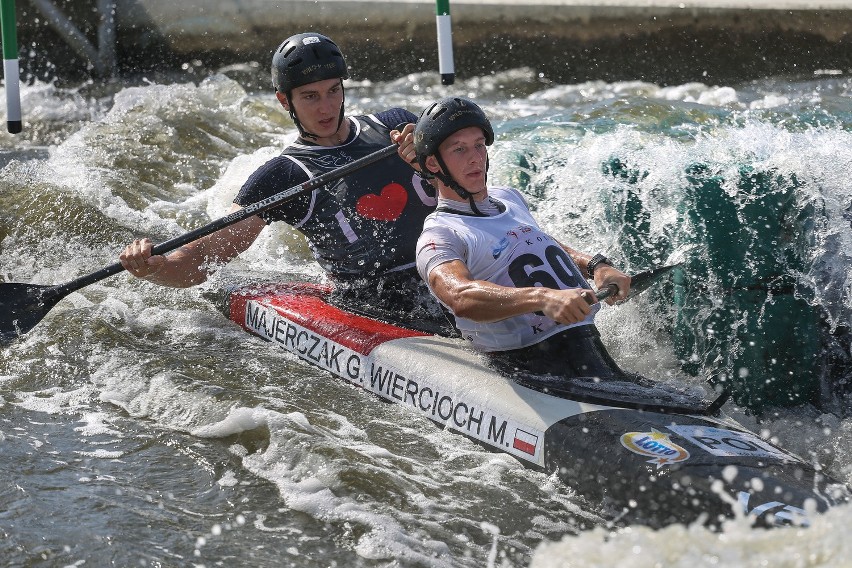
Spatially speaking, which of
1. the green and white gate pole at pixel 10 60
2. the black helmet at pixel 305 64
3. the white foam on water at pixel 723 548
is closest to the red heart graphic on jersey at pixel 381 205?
the black helmet at pixel 305 64

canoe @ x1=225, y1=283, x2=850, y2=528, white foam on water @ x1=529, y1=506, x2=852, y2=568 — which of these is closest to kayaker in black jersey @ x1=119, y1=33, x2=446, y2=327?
A: canoe @ x1=225, y1=283, x2=850, y2=528

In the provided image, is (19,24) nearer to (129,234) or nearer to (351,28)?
(351,28)

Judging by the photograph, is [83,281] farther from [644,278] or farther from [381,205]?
[644,278]

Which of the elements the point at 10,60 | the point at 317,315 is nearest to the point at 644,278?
the point at 317,315

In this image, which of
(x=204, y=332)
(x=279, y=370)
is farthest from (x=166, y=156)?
(x=279, y=370)

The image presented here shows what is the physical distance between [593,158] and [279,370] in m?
2.00

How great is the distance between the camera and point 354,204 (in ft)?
17.0

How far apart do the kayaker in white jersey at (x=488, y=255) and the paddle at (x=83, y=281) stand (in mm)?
750

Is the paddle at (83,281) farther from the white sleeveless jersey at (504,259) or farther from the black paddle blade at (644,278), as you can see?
the black paddle blade at (644,278)

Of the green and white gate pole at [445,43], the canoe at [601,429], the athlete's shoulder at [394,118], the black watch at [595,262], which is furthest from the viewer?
the green and white gate pole at [445,43]

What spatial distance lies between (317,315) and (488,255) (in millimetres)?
1261

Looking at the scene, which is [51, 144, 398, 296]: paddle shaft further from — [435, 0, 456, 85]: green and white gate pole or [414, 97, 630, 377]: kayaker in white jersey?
[435, 0, 456, 85]: green and white gate pole

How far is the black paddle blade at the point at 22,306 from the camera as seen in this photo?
5496 mm

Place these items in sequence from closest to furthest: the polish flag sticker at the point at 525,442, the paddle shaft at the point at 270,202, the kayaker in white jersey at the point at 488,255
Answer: the polish flag sticker at the point at 525,442 < the kayaker in white jersey at the point at 488,255 < the paddle shaft at the point at 270,202
